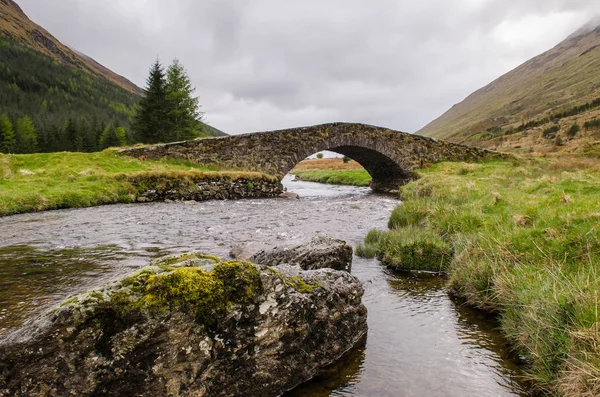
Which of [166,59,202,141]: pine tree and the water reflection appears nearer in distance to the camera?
the water reflection

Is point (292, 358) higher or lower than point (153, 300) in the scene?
lower

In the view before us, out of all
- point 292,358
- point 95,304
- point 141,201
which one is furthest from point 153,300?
point 141,201

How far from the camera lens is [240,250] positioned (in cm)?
871

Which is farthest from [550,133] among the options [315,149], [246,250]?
[246,250]

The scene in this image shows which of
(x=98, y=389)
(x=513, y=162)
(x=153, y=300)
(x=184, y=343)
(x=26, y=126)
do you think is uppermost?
(x=26, y=126)

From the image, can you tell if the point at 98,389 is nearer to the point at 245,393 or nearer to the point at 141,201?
the point at 245,393

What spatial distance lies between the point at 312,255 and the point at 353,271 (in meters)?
1.20

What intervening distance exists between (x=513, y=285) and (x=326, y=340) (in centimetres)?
290

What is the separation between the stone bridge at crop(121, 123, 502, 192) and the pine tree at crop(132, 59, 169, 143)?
61.2ft

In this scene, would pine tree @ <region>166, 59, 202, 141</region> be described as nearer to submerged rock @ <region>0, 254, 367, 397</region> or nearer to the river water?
the river water

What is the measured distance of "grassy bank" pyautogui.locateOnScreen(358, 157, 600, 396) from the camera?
3.71 meters

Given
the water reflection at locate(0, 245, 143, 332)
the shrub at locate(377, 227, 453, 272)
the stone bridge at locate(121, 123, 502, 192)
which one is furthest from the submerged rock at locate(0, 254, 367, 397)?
the stone bridge at locate(121, 123, 502, 192)

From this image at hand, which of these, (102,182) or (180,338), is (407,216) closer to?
(180,338)

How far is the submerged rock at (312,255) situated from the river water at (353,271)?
606 mm
